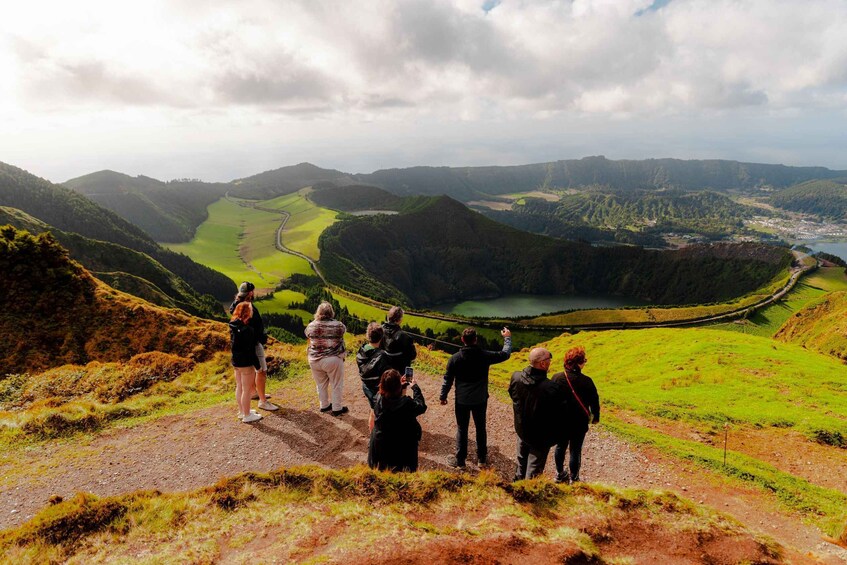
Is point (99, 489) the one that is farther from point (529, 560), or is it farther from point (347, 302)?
point (347, 302)

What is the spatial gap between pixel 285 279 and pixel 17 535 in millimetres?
190778

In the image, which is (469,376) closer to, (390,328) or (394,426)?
(390,328)

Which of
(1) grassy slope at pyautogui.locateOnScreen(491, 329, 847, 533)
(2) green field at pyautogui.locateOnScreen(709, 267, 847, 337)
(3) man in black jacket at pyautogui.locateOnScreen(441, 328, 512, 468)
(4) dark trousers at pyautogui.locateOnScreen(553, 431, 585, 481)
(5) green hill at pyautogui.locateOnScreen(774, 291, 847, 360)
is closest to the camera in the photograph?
(4) dark trousers at pyautogui.locateOnScreen(553, 431, 585, 481)

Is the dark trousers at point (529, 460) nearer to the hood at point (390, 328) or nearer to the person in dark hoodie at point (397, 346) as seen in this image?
the person in dark hoodie at point (397, 346)

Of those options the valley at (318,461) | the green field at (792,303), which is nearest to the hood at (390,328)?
the valley at (318,461)

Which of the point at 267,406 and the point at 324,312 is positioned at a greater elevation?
the point at 324,312

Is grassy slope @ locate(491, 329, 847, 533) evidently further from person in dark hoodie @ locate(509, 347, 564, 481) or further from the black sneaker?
the black sneaker

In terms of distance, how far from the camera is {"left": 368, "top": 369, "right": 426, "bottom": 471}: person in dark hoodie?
23.6 feet

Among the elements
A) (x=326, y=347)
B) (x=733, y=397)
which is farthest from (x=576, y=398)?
(x=733, y=397)

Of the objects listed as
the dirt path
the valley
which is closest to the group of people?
the valley

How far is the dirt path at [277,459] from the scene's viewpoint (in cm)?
924

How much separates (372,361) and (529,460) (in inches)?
171

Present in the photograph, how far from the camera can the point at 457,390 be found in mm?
9477

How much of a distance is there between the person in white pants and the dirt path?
4.89 ft
